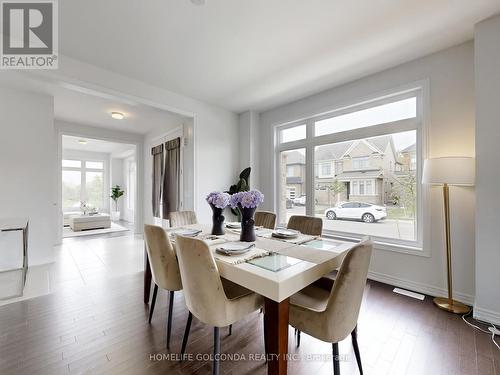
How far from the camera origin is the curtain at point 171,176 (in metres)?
4.59

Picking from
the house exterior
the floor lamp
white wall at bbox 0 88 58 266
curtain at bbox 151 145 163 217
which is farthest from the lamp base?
white wall at bbox 0 88 58 266

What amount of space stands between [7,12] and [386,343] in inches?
172

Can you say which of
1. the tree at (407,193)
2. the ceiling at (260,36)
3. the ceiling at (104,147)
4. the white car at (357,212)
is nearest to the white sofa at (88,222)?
the ceiling at (104,147)

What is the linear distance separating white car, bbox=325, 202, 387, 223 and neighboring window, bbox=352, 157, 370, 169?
0.55m

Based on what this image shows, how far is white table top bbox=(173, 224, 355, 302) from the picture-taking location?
1152 millimetres

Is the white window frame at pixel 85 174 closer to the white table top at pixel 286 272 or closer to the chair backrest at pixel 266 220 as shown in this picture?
the chair backrest at pixel 266 220

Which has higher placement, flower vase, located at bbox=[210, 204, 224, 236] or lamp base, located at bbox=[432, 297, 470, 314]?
flower vase, located at bbox=[210, 204, 224, 236]

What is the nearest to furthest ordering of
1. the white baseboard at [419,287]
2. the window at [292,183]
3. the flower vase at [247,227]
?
the flower vase at [247,227], the white baseboard at [419,287], the window at [292,183]

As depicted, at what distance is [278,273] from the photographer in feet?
4.05

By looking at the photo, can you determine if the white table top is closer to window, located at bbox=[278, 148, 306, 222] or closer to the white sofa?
window, located at bbox=[278, 148, 306, 222]

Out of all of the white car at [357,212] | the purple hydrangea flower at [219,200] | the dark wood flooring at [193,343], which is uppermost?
the purple hydrangea flower at [219,200]

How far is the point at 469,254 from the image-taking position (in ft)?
7.59

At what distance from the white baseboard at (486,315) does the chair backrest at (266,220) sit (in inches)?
82.2

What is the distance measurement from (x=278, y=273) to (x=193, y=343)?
1.13 metres
